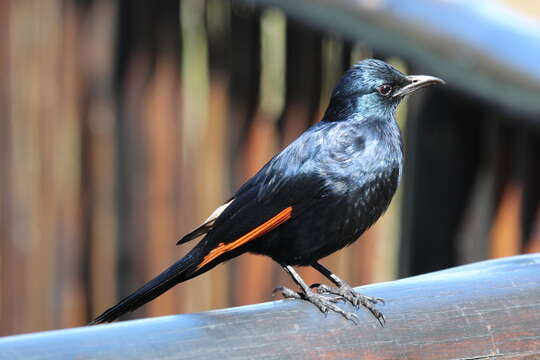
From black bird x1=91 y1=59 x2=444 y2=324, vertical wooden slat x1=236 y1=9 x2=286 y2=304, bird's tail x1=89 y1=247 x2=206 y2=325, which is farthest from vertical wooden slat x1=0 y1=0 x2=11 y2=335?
bird's tail x1=89 y1=247 x2=206 y2=325

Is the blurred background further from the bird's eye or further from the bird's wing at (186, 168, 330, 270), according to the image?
the bird's wing at (186, 168, 330, 270)

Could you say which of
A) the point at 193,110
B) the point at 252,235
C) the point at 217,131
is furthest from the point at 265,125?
the point at 252,235

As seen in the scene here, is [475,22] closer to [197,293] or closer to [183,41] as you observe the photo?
[183,41]

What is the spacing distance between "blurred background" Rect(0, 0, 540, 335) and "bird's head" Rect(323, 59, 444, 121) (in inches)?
5.0

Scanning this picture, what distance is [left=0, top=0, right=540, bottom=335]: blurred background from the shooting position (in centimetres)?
352

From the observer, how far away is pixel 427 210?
11.9 ft

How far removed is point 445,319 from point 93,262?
2.22 meters

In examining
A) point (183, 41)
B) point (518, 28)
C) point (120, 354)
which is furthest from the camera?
point (183, 41)

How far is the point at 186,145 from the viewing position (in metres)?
3.98

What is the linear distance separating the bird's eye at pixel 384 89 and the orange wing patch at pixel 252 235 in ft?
1.72

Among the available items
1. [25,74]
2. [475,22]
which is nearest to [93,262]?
[25,74]

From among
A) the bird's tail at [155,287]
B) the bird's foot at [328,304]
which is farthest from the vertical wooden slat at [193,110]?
the bird's foot at [328,304]

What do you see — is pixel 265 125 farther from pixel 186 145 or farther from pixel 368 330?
pixel 368 330

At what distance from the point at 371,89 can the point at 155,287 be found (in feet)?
3.27
